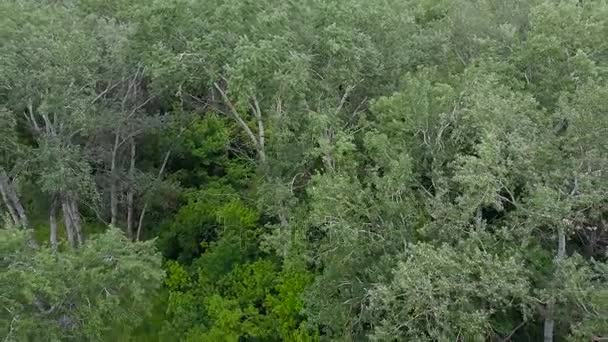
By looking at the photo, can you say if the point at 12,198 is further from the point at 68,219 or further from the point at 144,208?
the point at 144,208

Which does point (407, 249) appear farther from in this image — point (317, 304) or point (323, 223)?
point (317, 304)

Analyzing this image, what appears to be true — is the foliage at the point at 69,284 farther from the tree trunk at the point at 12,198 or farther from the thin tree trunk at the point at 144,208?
the thin tree trunk at the point at 144,208

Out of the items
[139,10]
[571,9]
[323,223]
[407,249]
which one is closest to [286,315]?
[323,223]

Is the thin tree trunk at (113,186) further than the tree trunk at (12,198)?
Yes

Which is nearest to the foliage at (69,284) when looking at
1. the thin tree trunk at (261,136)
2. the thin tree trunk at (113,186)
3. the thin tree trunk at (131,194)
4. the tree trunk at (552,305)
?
the thin tree trunk at (261,136)

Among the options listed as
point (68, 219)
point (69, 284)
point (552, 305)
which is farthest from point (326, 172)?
point (68, 219)
